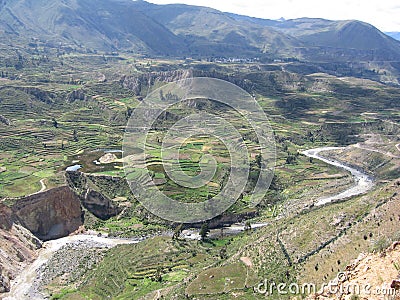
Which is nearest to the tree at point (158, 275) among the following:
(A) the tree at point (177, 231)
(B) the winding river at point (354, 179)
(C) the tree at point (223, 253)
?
(C) the tree at point (223, 253)

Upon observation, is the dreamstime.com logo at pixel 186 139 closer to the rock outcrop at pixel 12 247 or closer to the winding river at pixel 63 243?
the winding river at pixel 63 243

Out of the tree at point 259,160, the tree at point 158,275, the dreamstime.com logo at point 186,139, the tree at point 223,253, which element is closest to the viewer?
the tree at point 158,275

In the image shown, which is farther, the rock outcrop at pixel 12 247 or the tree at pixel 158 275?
the rock outcrop at pixel 12 247

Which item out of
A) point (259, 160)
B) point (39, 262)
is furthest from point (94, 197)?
point (259, 160)

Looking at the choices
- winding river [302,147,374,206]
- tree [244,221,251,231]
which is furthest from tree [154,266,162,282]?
winding river [302,147,374,206]

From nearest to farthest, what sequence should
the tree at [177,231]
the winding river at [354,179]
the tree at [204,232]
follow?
the tree at [177,231] < the tree at [204,232] < the winding river at [354,179]

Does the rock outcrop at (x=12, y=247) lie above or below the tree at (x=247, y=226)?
below

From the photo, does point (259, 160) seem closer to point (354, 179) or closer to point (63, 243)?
point (354, 179)
